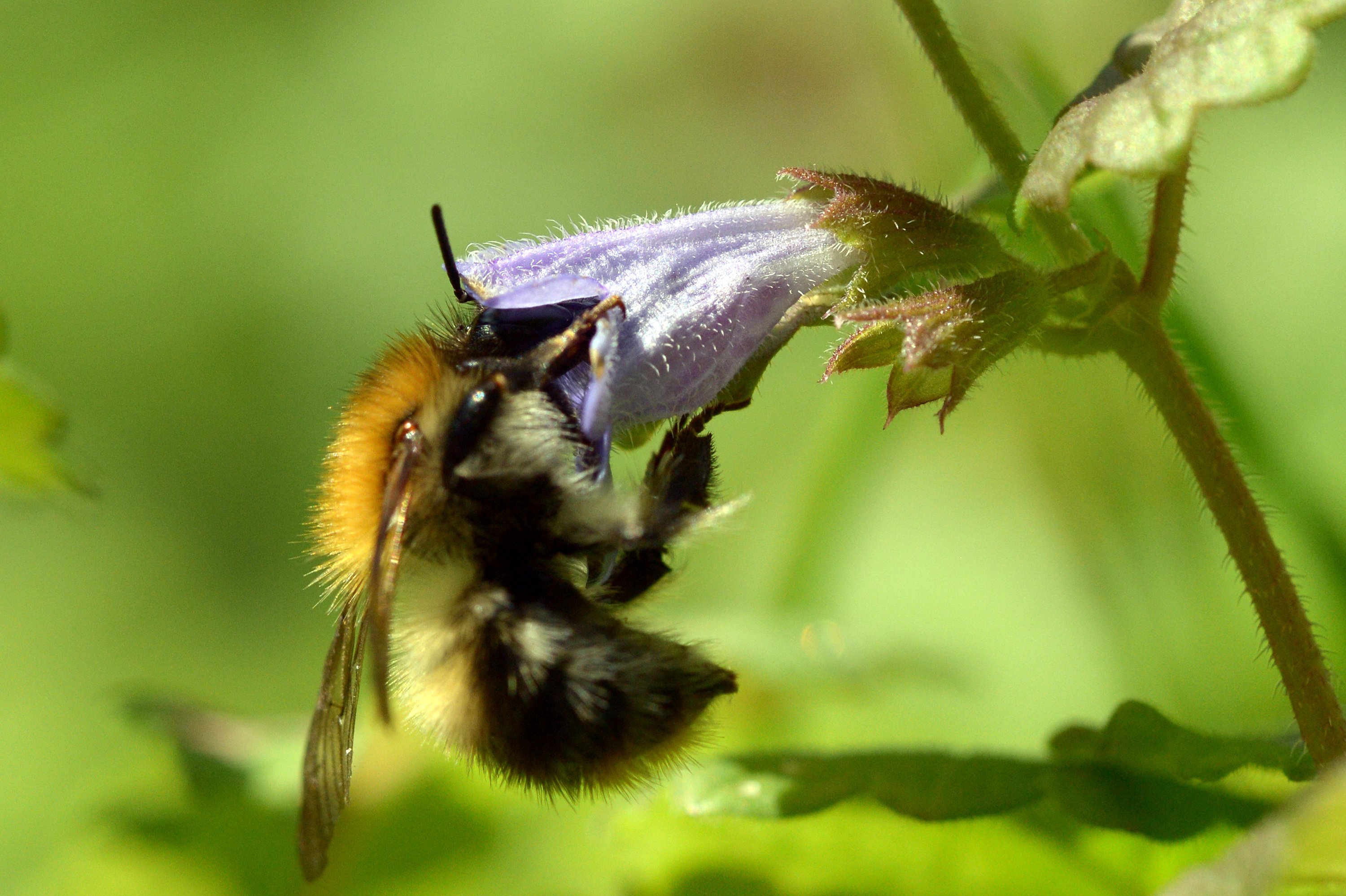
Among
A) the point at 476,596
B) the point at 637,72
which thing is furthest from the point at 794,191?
the point at 637,72

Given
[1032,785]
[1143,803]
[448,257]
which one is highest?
[448,257]

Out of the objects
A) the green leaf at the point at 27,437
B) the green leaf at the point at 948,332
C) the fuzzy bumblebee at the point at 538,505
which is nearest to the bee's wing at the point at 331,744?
the fuzzy bumblebee at the point at 538,505

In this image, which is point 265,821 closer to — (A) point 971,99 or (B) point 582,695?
(B) point 582,695

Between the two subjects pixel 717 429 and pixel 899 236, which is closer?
pixel 899 236

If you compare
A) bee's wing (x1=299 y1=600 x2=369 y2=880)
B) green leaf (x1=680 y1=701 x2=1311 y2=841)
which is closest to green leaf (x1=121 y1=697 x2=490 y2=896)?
green leaf (x1=680 y1=701 x2=1311 y2=841)

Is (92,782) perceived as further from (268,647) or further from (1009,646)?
(1009,646)

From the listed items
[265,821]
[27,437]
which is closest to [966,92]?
[27,437]
